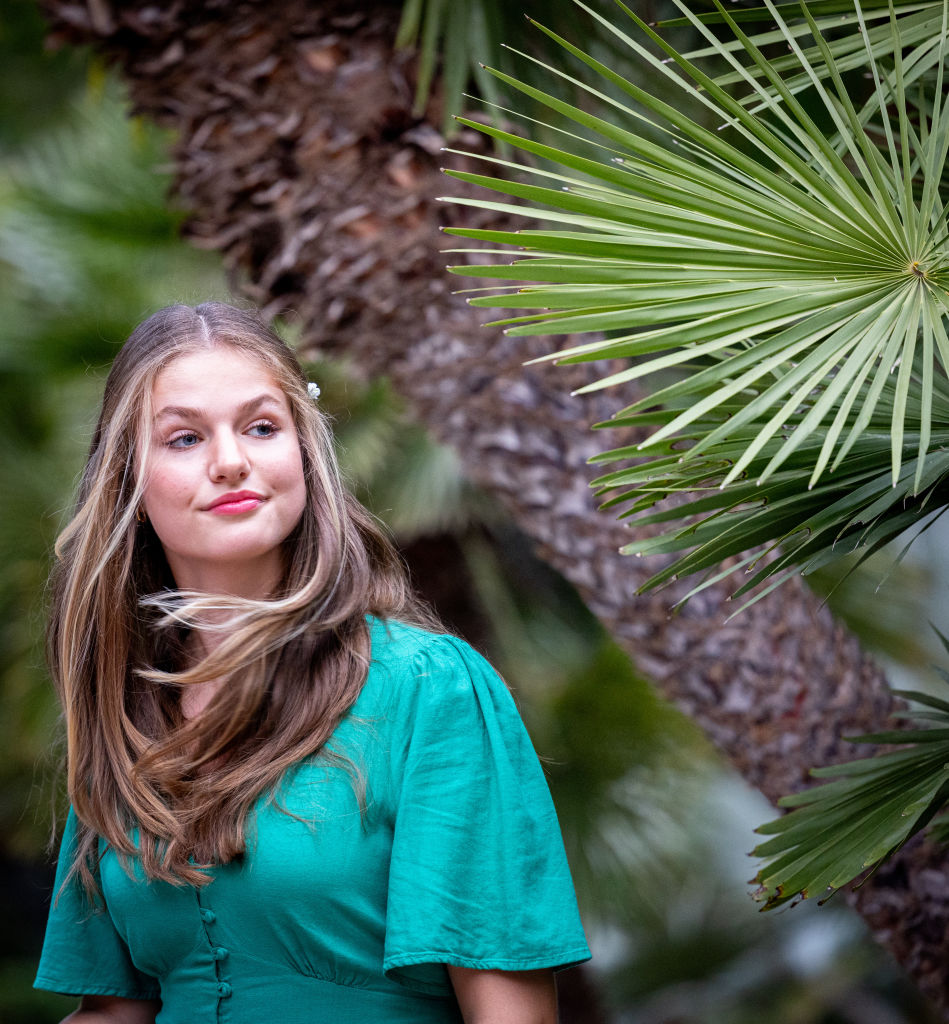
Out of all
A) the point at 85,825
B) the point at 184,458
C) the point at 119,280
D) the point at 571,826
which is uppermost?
the point at 119,280

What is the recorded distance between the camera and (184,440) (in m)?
1.43

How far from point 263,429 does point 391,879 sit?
0.57 m

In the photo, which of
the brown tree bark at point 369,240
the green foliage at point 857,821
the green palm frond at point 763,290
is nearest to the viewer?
the green palm frond at point 763,290

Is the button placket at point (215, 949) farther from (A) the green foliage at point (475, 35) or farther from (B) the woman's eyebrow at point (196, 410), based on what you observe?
(A) the green foliage at point (475, 35)

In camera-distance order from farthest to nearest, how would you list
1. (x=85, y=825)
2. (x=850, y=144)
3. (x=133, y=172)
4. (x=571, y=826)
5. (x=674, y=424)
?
1. (x=133, y=172)
2. (x=571, y=826)
3. (x=85, y=825)
4. (x=850, y=144)
5. (x=674, y=424)

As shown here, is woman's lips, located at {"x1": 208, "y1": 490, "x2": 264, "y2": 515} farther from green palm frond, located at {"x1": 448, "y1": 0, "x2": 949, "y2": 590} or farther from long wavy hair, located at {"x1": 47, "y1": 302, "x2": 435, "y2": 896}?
green palm frond, located at {"x1": 448, "y1": 0, "x2": 949, "y2": 590}

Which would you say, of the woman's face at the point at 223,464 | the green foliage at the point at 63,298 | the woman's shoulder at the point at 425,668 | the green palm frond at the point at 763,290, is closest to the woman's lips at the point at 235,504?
the woman's face at the point at 223,464

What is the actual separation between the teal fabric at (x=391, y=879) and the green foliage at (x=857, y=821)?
1.01 ft

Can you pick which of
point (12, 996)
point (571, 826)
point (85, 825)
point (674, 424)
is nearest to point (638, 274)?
point (674, 424)

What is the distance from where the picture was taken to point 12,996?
4254mm

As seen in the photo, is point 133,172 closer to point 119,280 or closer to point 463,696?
point 119,280

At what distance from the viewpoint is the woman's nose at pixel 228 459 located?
4.52ft

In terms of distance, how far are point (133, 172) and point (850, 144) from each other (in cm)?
305

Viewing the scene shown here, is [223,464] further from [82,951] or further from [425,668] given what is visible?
[82,951]
